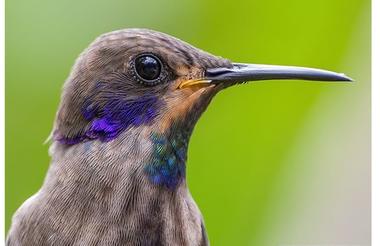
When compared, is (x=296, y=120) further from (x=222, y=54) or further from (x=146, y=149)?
(x=146, y=149)

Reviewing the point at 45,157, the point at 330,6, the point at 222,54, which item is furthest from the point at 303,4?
the point at 45,157

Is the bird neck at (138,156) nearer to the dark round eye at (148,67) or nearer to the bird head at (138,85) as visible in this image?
the bird head at (138,85)

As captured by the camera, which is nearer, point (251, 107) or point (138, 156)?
point (138, 156)

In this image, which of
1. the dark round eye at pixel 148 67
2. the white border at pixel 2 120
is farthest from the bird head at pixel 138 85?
the white border at pixel 2 120
